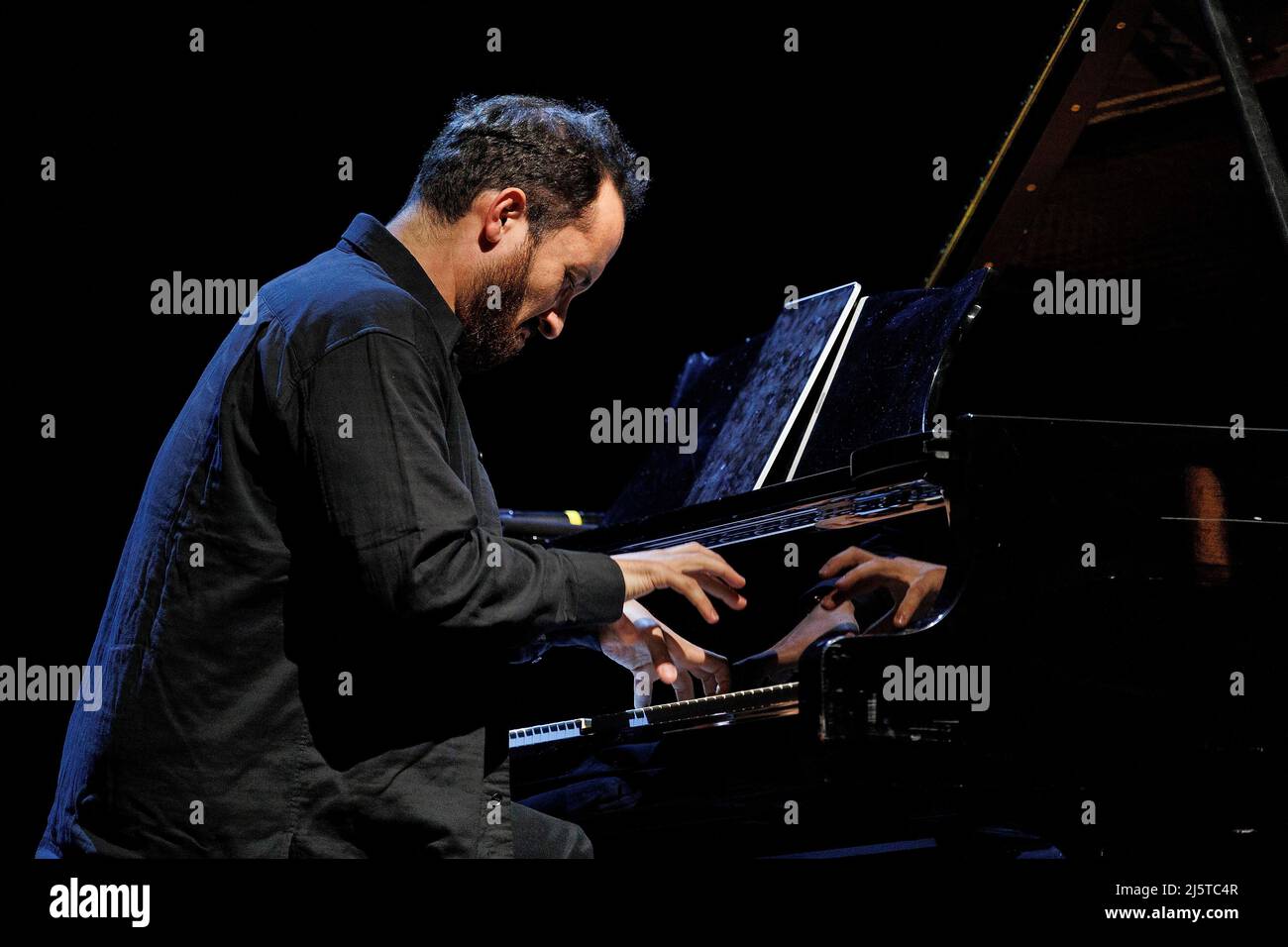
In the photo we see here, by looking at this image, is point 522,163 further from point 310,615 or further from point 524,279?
point 310,615

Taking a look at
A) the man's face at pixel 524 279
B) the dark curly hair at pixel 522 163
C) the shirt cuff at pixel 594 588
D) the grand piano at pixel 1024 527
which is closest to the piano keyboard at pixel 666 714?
the grand piano at pixel 1024 527

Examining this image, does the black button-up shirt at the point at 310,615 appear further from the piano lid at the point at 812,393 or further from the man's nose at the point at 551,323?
the piano lid at the point at 812,393

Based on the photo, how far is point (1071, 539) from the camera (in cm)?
213

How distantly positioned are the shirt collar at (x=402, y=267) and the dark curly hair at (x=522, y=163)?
0.34 ft

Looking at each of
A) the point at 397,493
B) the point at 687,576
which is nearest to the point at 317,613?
the point at 397,493

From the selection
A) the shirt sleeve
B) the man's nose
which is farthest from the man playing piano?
the man's nose

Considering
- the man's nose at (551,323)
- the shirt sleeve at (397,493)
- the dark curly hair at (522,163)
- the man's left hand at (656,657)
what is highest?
the dark curly hair at (522,163)

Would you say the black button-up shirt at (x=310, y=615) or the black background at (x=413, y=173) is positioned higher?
the black background at (x=413, y=173)

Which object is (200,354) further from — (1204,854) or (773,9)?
(1204,854)

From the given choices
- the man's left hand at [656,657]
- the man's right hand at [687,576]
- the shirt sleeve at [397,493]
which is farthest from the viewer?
the man's left hand at [656,657]

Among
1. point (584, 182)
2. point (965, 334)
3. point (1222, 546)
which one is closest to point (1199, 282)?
point (965, 334)

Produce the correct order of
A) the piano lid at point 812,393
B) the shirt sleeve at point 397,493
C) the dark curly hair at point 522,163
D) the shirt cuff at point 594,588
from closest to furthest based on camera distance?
the shirt sleeve at point 397,493 < the shirt cuff at point 594,588 < the dark curly hair at point 522,163 < the piano lid at point 812,393

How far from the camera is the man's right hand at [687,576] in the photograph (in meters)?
2.05

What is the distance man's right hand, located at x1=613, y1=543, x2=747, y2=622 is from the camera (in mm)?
2051
